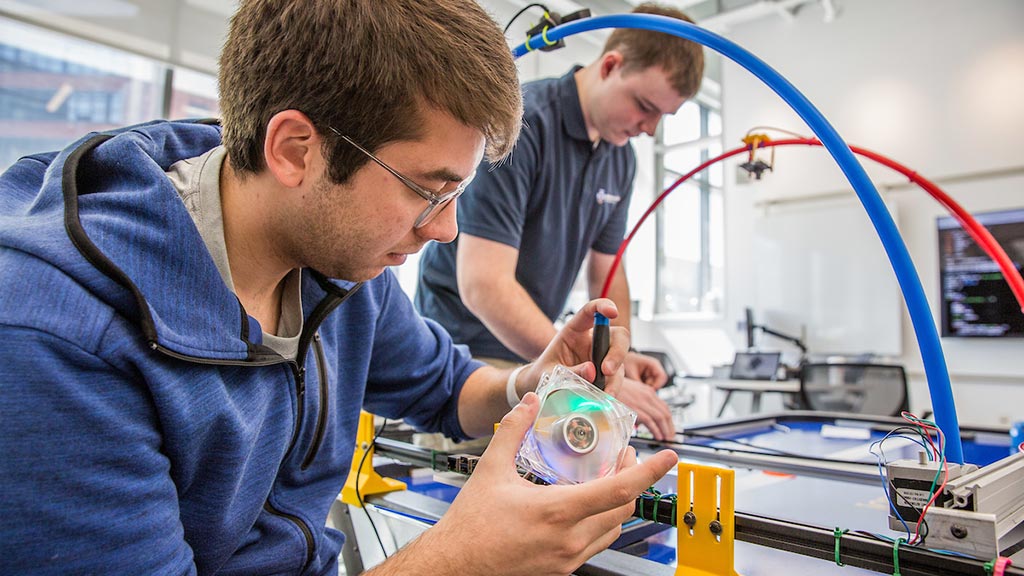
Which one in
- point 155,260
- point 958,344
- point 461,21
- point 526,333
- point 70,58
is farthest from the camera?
point 958,344

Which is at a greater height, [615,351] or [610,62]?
[610,62]

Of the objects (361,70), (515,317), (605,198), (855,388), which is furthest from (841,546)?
(855,388)

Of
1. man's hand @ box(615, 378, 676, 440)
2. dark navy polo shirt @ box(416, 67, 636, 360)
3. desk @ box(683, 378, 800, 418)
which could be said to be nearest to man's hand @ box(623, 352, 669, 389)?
man's hand @ box(615, 378, 676, 440)

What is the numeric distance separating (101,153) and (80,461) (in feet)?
1.14

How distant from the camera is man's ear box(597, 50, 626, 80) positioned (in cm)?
158

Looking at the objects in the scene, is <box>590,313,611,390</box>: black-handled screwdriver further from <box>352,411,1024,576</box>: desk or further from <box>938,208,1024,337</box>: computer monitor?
<box>938,208,1024,337</box>: computer monitor

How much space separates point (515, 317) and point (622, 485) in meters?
0.77

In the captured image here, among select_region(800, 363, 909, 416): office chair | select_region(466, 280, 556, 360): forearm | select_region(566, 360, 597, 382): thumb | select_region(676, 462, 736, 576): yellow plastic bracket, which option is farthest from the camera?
select_region(800, 363, 909, 416): office chair

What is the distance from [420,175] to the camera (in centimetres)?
82

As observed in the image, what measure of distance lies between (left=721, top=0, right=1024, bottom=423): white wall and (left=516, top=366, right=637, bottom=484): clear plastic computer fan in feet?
14.9

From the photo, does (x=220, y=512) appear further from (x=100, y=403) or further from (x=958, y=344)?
(x=958, y=344)

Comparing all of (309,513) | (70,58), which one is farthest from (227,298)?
(70,58)

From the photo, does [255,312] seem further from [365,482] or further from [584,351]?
[584,351]

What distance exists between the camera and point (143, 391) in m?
0.67
